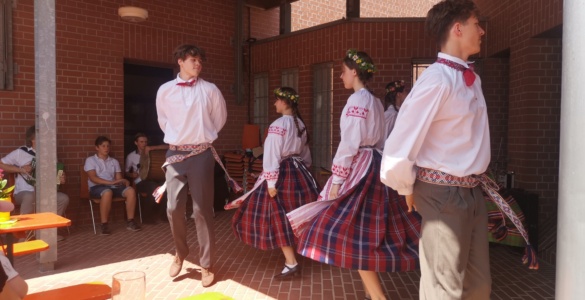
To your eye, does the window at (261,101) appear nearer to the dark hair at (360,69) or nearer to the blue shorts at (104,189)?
the blue shorts at (104,189)

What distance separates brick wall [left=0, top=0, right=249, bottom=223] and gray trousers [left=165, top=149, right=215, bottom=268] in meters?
3.08

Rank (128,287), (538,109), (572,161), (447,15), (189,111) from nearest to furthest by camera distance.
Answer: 1. (128,287)
2. (572,161)
3. (447,15)
4. (189,111)
5. (538,109)

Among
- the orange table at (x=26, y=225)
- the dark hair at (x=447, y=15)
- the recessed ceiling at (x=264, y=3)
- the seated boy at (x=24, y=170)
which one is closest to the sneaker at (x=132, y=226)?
the seated boy at (x=24, y=170)

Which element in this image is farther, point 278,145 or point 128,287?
point 278,145

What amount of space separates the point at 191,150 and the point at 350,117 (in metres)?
1.48

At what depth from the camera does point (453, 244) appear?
2.09 m

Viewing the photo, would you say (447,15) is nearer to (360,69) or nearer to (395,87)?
(360,69)

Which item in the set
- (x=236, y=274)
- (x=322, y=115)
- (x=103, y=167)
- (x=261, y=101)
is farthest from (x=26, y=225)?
(x=261, y=101)

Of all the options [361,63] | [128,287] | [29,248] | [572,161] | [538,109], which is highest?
[361,63]

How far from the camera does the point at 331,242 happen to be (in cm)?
323

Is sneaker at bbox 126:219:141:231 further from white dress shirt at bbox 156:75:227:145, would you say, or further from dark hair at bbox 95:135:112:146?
white dress shirt at bbox 156:75:227:145

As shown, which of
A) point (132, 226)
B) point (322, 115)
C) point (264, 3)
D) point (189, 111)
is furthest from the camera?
point (264, 3)

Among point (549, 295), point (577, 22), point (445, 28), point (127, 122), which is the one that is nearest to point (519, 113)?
point (549, 295)

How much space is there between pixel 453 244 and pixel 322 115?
5.41m
